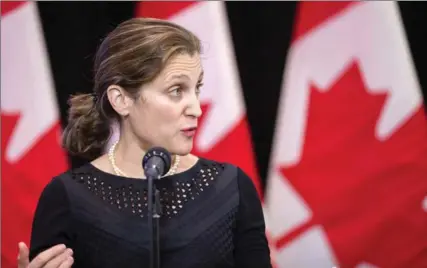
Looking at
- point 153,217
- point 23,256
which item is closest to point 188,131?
point 153,217

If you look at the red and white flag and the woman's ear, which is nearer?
the woman's ear

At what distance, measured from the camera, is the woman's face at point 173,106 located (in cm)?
132

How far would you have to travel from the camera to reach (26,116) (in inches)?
85.1

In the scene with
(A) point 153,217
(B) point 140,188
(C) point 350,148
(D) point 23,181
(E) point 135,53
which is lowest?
(A) point 153,217

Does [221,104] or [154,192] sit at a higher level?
[221,104]

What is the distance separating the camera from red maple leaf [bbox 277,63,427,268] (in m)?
2.03

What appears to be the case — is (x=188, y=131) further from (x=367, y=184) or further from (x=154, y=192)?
(x=367, y=184)

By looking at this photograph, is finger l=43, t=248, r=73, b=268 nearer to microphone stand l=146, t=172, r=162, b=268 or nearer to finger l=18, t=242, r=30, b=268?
finger l=18, t=242, r=30, b=268

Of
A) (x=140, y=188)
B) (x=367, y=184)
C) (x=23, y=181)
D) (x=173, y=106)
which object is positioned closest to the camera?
(x=173, y=106)

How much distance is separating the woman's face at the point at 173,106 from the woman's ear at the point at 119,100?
0.04 meters

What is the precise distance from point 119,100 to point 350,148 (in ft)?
3.00

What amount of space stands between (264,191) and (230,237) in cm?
65

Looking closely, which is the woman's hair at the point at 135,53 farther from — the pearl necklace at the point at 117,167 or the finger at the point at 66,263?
the finger at the point at 66,263

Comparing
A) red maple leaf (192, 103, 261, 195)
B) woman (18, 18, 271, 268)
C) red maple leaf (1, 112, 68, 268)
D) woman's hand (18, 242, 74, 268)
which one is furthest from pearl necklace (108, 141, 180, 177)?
red maple leaf (1, 112, 68, 268)
